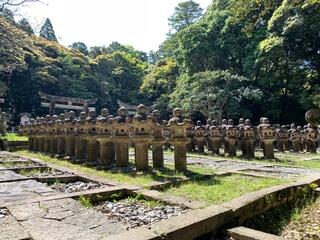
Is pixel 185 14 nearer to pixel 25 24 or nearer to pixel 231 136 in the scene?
pixel 25 24

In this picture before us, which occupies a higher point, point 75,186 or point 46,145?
point 46,145

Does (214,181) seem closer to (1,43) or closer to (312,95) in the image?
(1,43)

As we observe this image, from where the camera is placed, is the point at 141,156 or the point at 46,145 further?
the point at 46,145

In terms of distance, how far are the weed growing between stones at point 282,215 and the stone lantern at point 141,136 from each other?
315 cm

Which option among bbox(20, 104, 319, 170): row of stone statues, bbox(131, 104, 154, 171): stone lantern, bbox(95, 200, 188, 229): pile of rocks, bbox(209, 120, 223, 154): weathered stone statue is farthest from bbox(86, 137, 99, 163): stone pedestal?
bbox(209, 120, 223, 154): weathered stone statue

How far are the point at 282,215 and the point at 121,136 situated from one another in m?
4.02

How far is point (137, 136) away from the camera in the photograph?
644cm

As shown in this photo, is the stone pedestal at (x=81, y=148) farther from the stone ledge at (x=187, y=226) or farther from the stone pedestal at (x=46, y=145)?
the stone ledge at (x=187, y=226)

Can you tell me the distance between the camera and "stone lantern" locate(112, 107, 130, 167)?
696 centimetres

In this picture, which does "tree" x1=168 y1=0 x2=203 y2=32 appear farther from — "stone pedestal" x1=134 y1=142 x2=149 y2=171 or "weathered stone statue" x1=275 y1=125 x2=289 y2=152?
"stone pedestal" x1=134 y1=142 x2=149 y2=171

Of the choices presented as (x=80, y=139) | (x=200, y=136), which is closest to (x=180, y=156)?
(x=80, y=139)

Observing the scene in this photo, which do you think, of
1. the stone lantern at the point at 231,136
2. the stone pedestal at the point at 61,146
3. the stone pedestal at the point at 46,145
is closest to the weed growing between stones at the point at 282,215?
the stone lantern at the point at 231,136

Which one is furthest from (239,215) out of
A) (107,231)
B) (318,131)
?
(318,131)

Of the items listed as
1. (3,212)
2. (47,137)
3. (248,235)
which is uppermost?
(47,137)
